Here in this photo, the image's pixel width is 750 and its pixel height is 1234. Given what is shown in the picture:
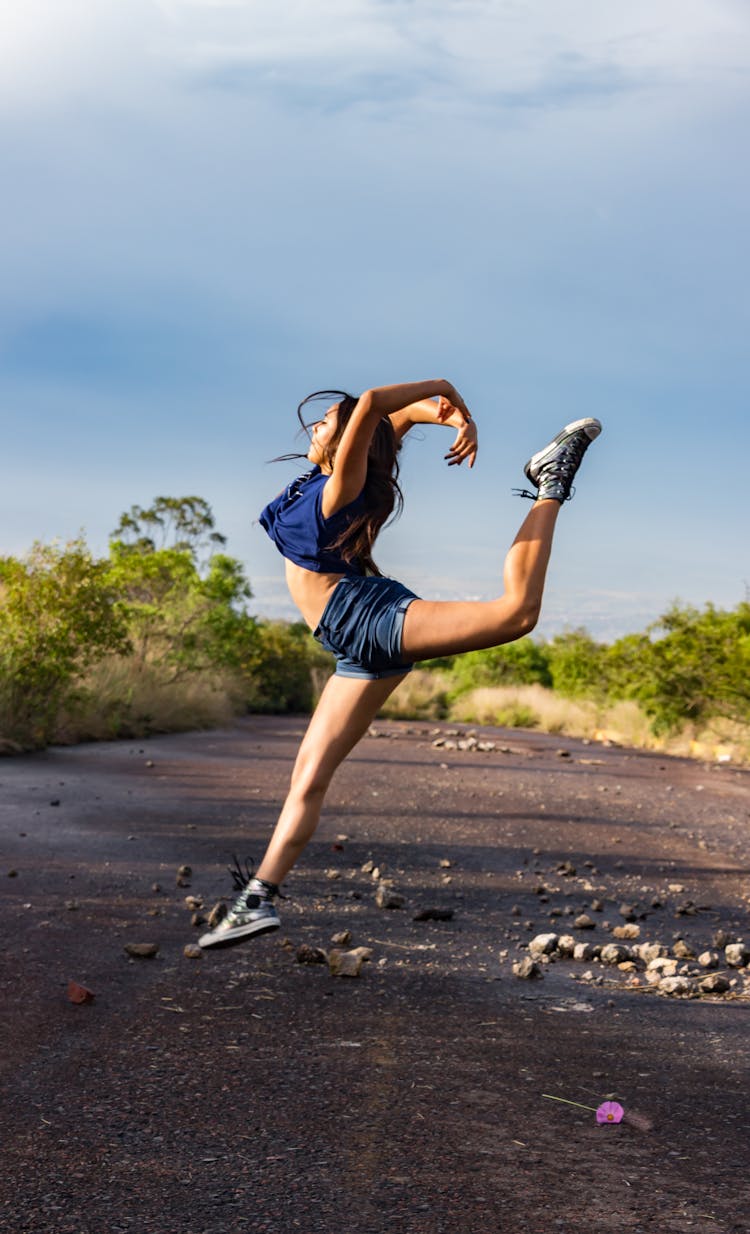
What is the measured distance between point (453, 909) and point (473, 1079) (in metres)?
2.96

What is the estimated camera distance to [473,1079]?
3.91 m

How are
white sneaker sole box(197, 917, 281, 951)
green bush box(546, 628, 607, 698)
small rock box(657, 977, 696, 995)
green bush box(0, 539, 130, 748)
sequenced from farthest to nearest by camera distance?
1. green bush box(546, 628, 607, 698)
2. green bush box(0, 539, 130, 748)
3. small rock box(657, 977, 696, 995)
4. white sneaker sole box(197, 917, 281, 951)

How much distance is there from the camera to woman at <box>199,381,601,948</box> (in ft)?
12.6

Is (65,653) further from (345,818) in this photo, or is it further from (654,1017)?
(654,1017)

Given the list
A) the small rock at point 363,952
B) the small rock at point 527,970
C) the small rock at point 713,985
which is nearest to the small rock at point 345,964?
the small rock at point 363,952

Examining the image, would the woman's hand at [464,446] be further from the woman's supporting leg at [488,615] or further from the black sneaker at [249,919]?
the black sneaker at [249,919]

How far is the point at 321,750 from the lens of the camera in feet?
13.5

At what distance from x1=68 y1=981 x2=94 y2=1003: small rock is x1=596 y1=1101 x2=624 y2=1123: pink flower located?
2.09m

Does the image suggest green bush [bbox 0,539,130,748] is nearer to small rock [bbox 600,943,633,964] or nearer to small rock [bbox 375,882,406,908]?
small rock [bbox 375,882,406,908]

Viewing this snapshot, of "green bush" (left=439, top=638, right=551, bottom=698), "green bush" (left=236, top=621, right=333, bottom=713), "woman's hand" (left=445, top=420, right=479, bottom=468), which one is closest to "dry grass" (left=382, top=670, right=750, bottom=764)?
"green bush" (left=439, top=638, right=551, bottom=698)

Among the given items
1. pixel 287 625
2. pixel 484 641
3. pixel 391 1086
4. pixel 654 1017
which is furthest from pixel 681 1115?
pixel 287 625

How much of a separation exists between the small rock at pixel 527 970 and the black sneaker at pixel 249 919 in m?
1.78

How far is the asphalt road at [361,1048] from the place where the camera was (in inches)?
116

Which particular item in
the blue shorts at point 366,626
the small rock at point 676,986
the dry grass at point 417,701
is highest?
the blue shorts at point 366,626
